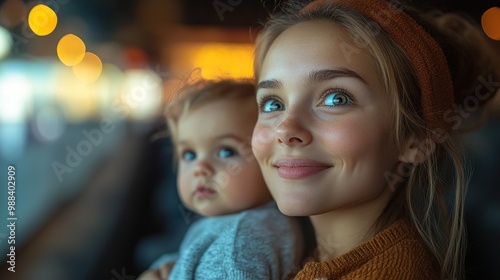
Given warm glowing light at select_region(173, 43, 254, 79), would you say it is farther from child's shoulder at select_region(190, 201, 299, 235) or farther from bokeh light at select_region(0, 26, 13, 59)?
bokeh light at select_region(0, 26, 13, 59)

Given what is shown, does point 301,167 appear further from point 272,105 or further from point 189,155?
point 189,155

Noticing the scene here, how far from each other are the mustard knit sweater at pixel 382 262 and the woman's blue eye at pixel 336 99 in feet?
0.59

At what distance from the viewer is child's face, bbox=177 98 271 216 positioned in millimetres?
965

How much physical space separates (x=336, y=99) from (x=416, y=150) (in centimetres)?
16

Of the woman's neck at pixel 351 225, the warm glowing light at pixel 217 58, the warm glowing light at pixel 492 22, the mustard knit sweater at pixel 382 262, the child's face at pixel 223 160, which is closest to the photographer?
the mustard knit sweater at pixel 382 262

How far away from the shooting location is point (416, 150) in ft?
2.71

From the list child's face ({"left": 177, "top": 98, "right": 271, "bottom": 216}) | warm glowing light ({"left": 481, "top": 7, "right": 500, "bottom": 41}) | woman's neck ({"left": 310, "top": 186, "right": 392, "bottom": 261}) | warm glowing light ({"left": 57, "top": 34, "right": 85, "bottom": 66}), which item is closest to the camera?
woman's neck ({"left": 310, "top": 186, "right": 392, "bottom": 261})

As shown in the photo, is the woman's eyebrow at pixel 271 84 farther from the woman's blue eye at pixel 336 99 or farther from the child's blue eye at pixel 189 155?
the child's blue eye at pixel 189 155

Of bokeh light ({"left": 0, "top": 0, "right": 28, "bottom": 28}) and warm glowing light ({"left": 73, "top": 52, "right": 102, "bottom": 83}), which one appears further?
warm glowing light ({"left": 73, "top": 52, "right": 102, "bottom": 83})

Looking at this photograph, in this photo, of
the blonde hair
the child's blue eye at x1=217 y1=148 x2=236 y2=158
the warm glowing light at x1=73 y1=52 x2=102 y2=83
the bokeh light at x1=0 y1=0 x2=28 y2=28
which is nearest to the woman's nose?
the blonde hair

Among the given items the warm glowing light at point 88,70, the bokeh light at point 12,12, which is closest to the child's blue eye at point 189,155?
the bokeh light at point 12,12

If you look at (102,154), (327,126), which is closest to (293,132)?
(327,126)

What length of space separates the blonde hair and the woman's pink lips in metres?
0.13

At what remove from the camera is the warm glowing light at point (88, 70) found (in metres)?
2.90
